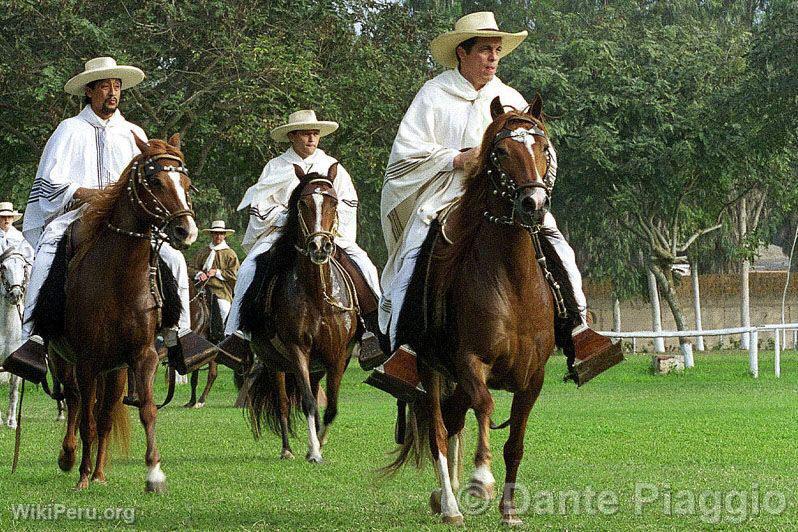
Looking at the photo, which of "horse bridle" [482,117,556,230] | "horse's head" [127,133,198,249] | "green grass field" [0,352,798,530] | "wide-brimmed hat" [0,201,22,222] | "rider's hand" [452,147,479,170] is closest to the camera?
"horse bridle" [482,117,556,230]

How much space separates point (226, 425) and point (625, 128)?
53.6 ft

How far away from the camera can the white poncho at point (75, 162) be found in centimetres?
1219

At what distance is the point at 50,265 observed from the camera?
451 inches

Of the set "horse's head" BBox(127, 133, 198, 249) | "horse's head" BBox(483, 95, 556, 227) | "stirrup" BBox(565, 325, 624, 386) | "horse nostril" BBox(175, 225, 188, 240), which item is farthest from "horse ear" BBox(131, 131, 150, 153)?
"stirrup" BBox(565, 325, 624, 386)

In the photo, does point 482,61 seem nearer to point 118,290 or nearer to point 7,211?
point 118,290

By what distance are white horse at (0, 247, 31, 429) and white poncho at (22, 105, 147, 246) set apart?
577cm

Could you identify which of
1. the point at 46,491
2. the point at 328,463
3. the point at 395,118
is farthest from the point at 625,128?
the point at 46,491

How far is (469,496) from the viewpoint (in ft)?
32.1

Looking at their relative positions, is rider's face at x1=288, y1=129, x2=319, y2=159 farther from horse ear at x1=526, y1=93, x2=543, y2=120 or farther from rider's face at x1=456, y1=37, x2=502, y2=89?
horse ear at x1=526, y1=93, x2=543, y2=120

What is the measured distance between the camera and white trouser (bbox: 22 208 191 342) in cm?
1141

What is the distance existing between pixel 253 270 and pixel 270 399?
145 cm

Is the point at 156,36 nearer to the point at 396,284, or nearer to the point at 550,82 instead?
the point at 550,82

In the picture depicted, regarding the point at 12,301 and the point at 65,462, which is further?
the point at 12,301

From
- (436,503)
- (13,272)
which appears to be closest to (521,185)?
(436,503)
